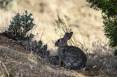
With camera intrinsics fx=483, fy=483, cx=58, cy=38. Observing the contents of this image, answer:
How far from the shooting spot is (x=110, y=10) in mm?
9141

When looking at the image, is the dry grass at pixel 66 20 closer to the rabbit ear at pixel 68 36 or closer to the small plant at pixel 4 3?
the small plant at pixel 4 3

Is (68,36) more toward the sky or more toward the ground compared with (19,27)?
more toward the ground

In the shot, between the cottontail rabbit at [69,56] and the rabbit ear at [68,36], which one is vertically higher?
the rabbit ear at [68,36]

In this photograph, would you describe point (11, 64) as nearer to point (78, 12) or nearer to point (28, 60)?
point (28, 60)

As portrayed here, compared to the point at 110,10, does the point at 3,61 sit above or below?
below

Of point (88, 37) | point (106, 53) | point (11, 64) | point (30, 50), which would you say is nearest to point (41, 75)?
point (11, 64)

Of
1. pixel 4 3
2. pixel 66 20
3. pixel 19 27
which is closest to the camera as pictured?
pixel 19 27

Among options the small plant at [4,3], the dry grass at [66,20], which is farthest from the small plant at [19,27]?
the small plant at [4,3]

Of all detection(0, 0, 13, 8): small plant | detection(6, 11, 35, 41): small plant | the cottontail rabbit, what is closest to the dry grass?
detection(0, 0, 13, 8): small plant

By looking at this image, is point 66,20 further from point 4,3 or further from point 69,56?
point 69,56

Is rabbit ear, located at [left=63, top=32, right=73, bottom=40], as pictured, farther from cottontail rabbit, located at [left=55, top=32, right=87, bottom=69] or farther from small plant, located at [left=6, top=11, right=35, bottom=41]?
small plant, located at [left=6, top=11, right=35, bottom=41]

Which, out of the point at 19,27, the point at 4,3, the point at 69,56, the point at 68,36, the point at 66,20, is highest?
the point at 4,3

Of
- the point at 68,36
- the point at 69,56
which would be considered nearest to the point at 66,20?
the point at 68,36

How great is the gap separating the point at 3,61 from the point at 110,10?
97.9 inches
